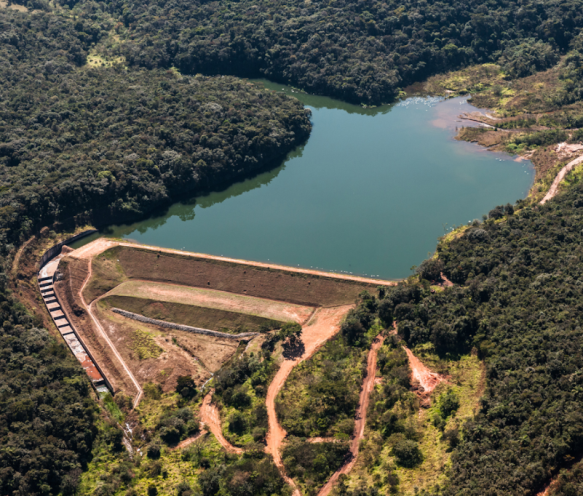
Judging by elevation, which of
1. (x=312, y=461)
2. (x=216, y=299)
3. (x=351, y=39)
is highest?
(x=351, y=39)

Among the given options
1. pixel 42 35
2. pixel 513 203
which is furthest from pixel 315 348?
pixel 42 35

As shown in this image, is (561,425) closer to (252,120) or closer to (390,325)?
(390,325)

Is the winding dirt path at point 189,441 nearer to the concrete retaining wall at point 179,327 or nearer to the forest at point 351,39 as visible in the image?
the concrete retaining wall at point 179,327

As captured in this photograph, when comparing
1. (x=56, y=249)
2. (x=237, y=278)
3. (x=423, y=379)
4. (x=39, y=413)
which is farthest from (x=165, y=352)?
(x=423, y=379)

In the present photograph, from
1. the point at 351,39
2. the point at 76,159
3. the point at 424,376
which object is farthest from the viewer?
the point at 351,39

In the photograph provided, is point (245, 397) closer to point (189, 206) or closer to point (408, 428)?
point (408, 428)
